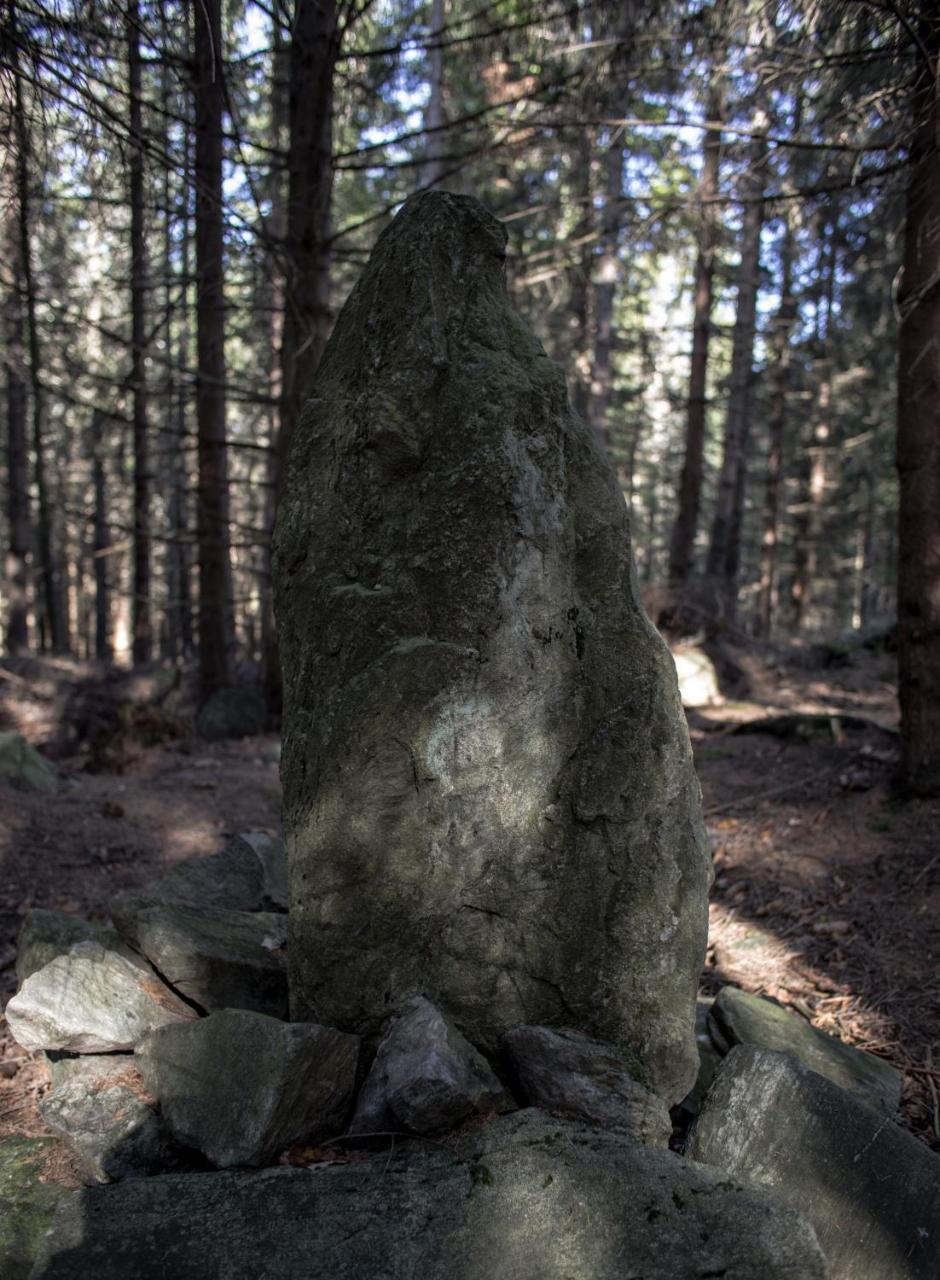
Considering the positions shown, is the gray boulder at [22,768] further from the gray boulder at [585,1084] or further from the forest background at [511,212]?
the gray boulder at [585,1084]

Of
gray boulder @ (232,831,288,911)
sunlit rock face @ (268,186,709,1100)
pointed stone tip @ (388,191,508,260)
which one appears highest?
pointed stone tip @ (388,191,508,260)

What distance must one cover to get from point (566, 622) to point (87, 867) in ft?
13.1

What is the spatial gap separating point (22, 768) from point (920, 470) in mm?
7079

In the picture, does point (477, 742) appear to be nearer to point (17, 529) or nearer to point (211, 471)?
point (211, 471)

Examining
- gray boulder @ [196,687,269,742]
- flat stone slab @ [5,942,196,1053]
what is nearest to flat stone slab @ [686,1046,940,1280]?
flat stone slab @ [5,942,196,1053]

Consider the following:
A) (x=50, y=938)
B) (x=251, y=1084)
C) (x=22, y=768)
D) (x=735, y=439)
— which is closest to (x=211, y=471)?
(x=22, y=768)

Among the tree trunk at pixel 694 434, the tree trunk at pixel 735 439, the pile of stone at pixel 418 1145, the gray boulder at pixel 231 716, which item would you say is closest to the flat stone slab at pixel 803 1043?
the pile of stone at pixel 418 1145

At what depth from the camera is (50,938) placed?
3.67 m

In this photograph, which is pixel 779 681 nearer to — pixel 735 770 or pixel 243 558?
pixel 735 770

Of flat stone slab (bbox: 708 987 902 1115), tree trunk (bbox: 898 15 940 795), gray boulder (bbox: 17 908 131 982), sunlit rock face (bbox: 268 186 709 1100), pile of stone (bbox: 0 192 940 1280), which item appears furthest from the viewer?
tree trunk (bbox: 898 15 940 795)

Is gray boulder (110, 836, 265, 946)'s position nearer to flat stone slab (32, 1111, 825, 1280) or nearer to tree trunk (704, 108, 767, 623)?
flat stone slab (32, 1111, 825, 1280)

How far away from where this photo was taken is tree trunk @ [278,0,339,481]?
7758 millimetres

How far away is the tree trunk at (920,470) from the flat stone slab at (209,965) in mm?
4213

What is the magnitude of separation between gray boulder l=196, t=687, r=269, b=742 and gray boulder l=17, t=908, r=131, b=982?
628 centimetres
